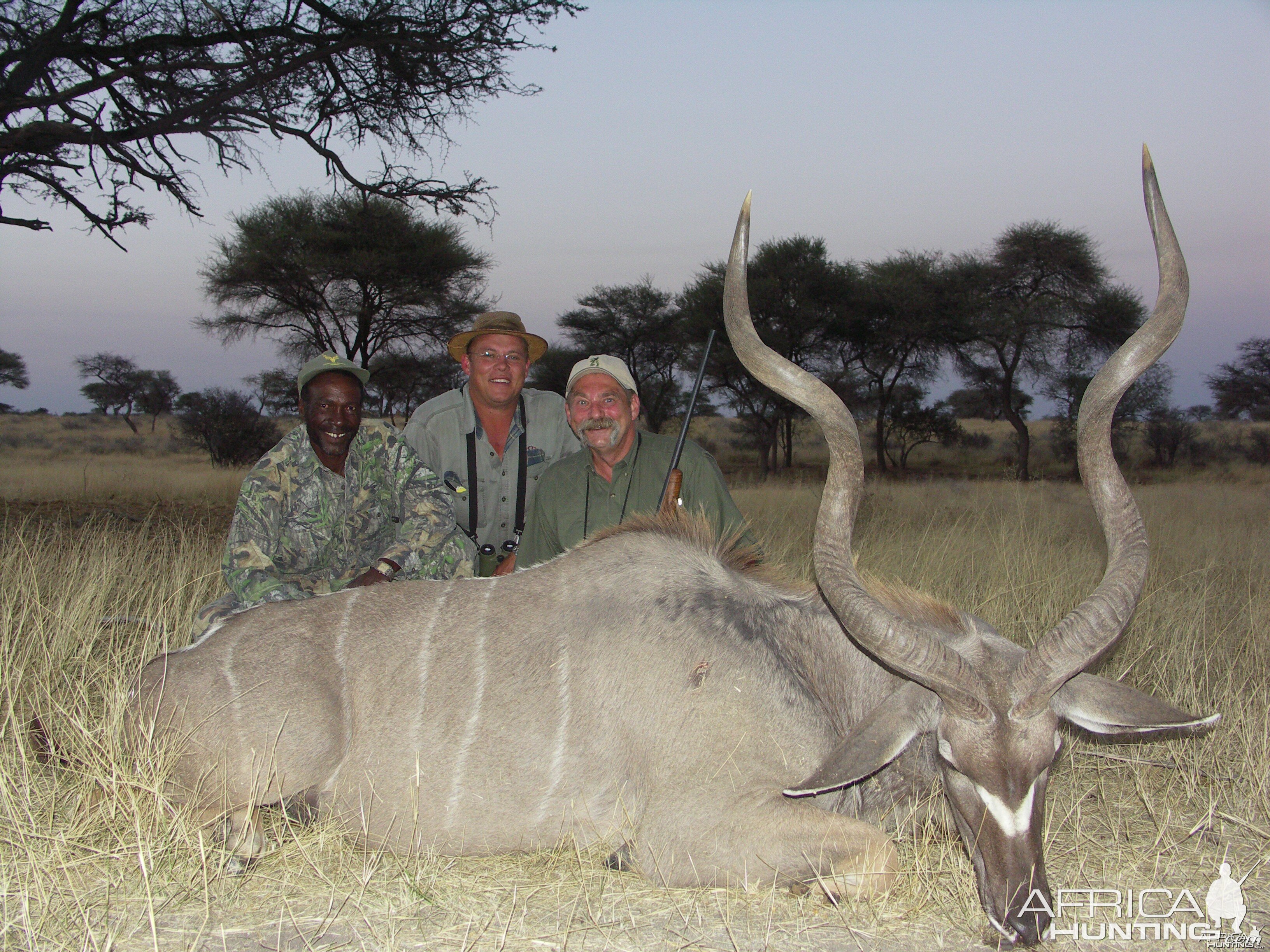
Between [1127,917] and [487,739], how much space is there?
1805mm

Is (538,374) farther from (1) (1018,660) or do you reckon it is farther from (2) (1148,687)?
(1) (1018,660)

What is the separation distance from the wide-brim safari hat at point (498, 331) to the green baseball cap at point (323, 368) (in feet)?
2.31

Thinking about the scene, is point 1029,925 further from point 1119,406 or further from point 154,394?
point 154,394

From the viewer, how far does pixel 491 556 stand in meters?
5.27

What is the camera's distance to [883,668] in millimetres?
2848

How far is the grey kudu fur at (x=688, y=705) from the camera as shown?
7.72 feet

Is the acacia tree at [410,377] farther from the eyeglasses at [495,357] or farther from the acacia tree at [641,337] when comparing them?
the eyeglasses at [495,357]

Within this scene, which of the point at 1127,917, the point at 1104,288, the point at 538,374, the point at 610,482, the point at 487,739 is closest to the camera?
the point at 1127,917

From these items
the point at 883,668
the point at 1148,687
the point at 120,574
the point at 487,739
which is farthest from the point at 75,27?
the point at 1148,687

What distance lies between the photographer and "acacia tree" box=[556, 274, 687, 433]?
21422mm

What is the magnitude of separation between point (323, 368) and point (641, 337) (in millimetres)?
17721

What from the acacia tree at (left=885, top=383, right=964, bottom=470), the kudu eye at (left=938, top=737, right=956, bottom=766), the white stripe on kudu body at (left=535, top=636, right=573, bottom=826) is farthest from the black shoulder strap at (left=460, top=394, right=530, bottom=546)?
the acacia tree at (left=885, top=383, right=964, bottom=470)

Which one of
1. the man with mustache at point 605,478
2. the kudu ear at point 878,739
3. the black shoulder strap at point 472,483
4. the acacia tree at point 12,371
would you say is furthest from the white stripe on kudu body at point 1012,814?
the acacia tree at point 12,371

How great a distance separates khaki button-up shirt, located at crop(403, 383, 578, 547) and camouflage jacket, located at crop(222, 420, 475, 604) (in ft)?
2.32
